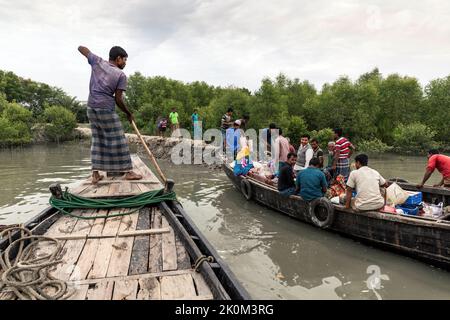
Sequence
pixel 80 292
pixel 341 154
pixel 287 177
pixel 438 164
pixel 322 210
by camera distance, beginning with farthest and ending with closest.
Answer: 1. pixel 341 154
2. pixel 287 177
3. pixel 438 164
4. pixel 322 210
5. pixel 80 292

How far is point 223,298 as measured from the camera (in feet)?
6.31

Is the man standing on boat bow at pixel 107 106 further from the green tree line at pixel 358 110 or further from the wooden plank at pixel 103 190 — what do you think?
the green tree line at pixel 358 110

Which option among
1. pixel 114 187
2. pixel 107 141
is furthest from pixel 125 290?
pixel 107 141

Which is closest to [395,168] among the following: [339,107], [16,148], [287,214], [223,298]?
[339,107]

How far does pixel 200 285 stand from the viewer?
2.17m

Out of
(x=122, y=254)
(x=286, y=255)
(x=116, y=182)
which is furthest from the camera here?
(x=286, y=255)

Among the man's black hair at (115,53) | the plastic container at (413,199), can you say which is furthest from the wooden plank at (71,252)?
the plastic container at (413,199)

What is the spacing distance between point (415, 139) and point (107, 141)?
22.0 metres

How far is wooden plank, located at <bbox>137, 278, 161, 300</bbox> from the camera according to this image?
2.03 metres

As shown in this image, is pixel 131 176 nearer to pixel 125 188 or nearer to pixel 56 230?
pixel 125 188

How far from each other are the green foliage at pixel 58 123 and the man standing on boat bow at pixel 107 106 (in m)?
29.6

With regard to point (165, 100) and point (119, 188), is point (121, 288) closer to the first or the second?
point (119, 188)
